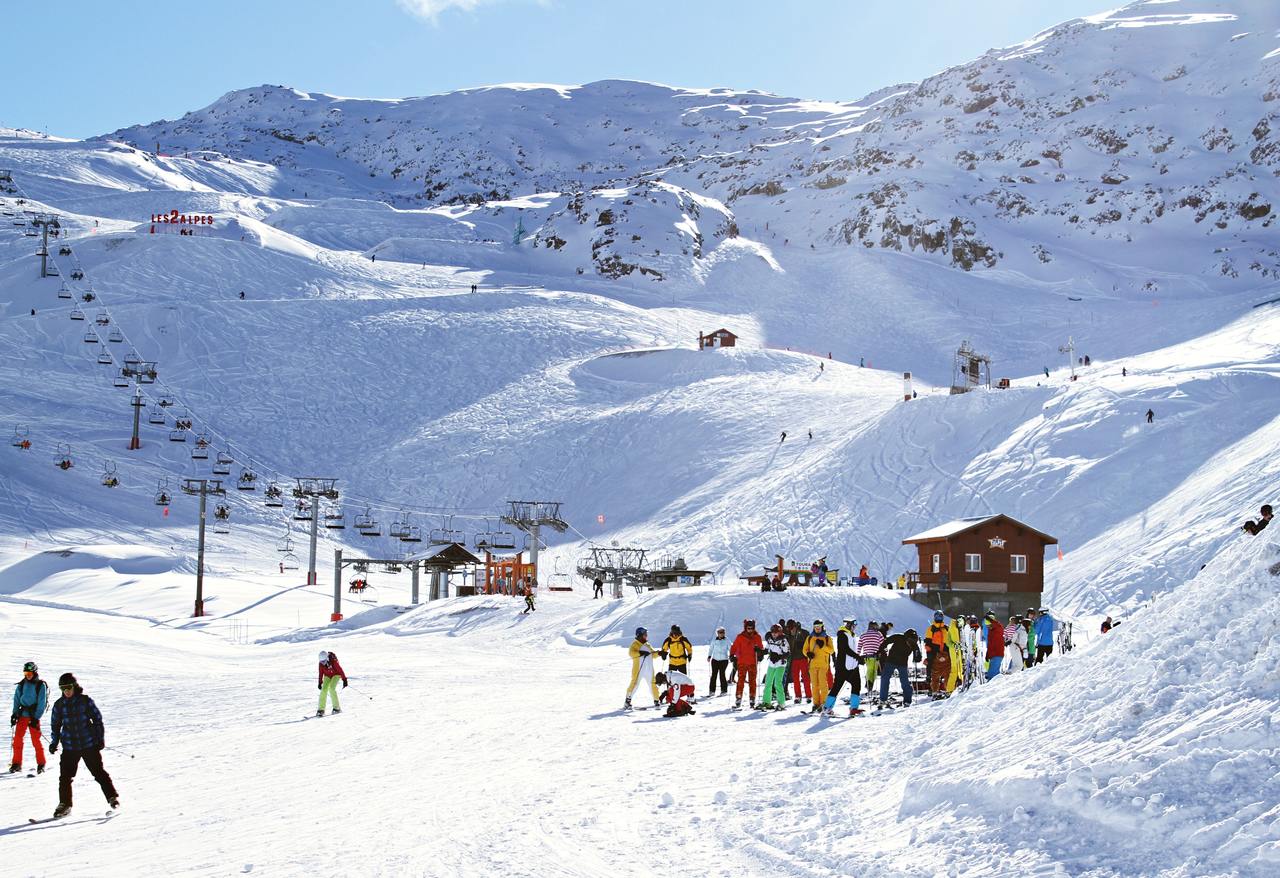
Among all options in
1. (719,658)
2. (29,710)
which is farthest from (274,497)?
(29,710)

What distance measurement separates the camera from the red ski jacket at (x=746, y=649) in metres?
18.8

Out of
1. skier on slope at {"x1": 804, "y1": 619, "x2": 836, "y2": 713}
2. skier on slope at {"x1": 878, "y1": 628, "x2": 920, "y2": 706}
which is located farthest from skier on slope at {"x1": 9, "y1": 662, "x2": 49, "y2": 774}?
skier on slope at {"x1": 878, "y1": 628, "x2": 920, "y2": 706}

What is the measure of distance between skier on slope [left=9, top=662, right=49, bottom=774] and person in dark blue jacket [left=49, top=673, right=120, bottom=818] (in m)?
2.58

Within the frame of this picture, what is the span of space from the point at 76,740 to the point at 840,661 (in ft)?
33.6

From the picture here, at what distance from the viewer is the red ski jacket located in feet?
61.6

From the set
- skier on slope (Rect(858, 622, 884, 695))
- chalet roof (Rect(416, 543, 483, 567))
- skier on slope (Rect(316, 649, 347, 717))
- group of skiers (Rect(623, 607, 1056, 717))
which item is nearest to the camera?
group of skiers (Rect(623, 607, 1056, 717))

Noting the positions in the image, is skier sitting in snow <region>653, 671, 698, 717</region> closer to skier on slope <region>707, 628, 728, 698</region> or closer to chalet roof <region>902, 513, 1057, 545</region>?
skier on slope <region>707, 628, 728, 698</region>

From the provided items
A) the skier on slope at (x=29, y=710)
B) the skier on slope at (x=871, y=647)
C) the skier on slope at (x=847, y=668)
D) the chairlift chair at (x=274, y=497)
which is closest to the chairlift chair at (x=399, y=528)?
the chairlift chair at (x=274, y=497)

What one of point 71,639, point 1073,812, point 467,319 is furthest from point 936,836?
point 467,319

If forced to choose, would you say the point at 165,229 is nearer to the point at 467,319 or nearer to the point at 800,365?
the point at 467,319

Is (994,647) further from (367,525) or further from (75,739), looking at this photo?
(367,525)

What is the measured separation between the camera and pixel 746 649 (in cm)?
1884

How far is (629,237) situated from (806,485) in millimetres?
64645

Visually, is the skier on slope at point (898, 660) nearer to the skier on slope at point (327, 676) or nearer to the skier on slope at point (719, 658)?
the skier on slope at point (719, 658)
